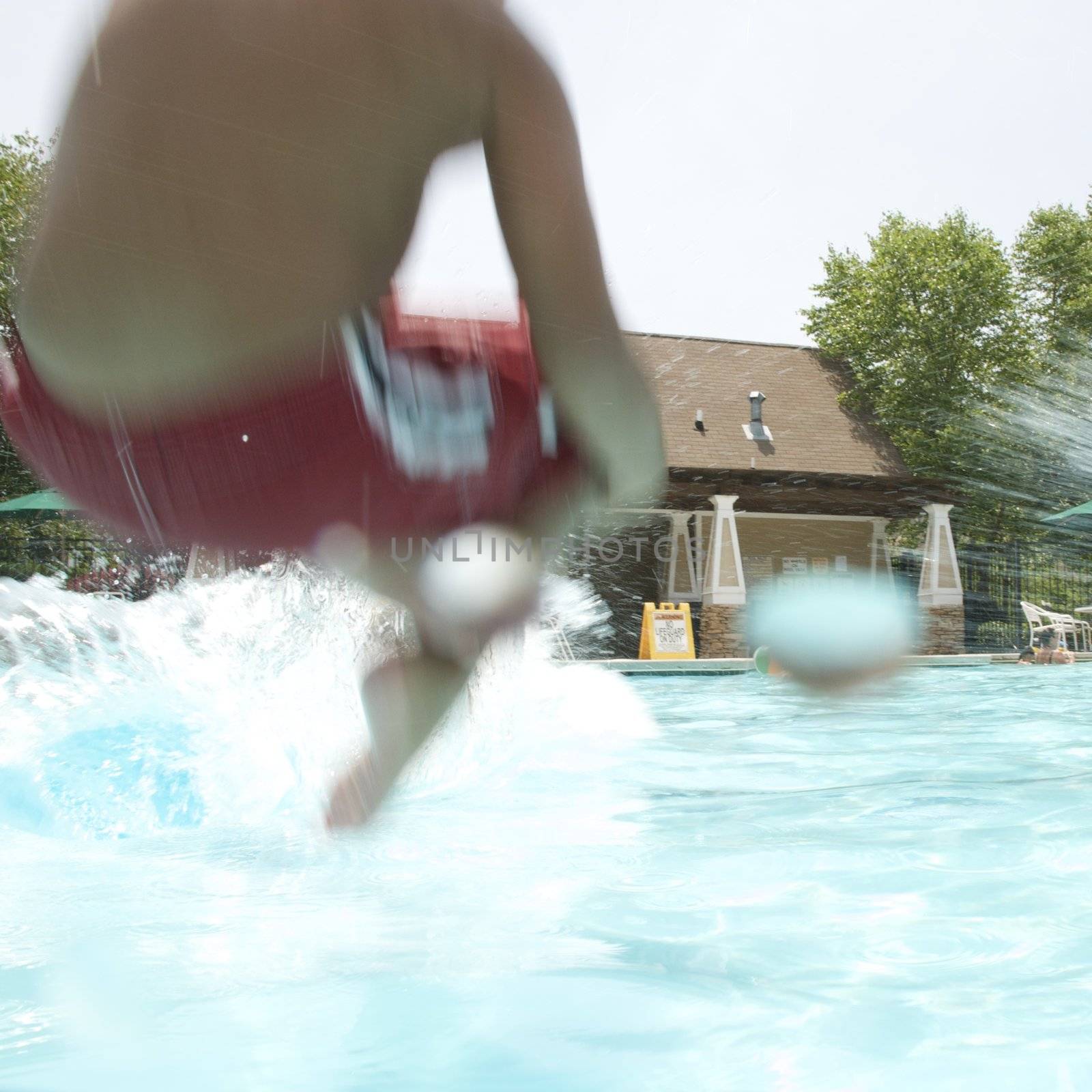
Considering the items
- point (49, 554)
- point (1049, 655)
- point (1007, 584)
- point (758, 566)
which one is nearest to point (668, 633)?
point (1049, 655)

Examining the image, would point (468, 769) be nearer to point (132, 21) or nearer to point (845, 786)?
point (845, 786)

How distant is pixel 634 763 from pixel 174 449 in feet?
8.59

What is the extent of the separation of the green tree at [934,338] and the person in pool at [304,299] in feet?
50.5

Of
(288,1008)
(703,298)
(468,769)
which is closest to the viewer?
(288,1008)

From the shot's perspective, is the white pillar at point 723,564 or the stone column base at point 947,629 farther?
the stone column base at point 947,629

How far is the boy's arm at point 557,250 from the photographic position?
1.35m

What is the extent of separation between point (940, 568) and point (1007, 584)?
1.74 meters

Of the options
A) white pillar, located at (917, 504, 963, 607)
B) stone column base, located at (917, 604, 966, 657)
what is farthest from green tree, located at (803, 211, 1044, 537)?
stone column base, located at (917, 604, 966, 657)

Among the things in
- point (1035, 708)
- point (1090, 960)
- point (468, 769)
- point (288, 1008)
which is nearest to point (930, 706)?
point (1035, 708)

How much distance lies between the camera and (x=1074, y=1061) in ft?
3.56

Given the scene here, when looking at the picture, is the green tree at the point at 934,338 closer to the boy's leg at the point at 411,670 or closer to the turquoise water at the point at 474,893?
the turquoise water at the point at 474,893

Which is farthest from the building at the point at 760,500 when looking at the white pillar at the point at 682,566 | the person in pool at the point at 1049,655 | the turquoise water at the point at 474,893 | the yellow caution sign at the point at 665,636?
the turquoise water at the point at 474,893

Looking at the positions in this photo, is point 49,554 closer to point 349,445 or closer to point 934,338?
point 934,338

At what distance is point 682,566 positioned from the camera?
15336mm
